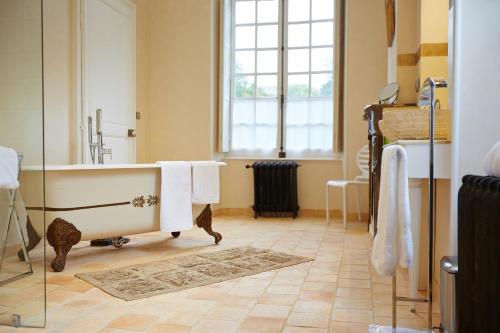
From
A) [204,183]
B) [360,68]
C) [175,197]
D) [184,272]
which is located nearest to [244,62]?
[360,68]

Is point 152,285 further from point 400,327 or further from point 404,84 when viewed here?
point 404,84

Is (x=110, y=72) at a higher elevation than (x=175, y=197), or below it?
higher

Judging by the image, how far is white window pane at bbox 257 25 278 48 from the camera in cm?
598

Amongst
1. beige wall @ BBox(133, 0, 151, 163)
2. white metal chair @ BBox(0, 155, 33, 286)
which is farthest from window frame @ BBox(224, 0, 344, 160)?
white metal chair @ BBox(0, 155, 33, 286)

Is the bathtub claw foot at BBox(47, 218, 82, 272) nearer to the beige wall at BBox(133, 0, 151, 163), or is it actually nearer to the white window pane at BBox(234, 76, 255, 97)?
the beige wall at BBox(133, 0, 151, 163)

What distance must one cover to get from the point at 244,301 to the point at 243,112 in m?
3.93

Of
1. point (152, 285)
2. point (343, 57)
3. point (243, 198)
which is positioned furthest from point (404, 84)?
point (243, 198)

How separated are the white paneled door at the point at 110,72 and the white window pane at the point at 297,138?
1.96 m

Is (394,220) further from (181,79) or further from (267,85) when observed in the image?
(181,79)

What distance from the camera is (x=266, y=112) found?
597 centimetres

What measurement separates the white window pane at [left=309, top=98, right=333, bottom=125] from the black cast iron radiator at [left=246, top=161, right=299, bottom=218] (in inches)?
25.3

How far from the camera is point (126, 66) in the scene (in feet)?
17.2

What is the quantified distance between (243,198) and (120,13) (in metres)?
2.68

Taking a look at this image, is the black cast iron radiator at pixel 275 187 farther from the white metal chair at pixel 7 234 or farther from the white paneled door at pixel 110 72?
the white metal chair at pixel 7 234
